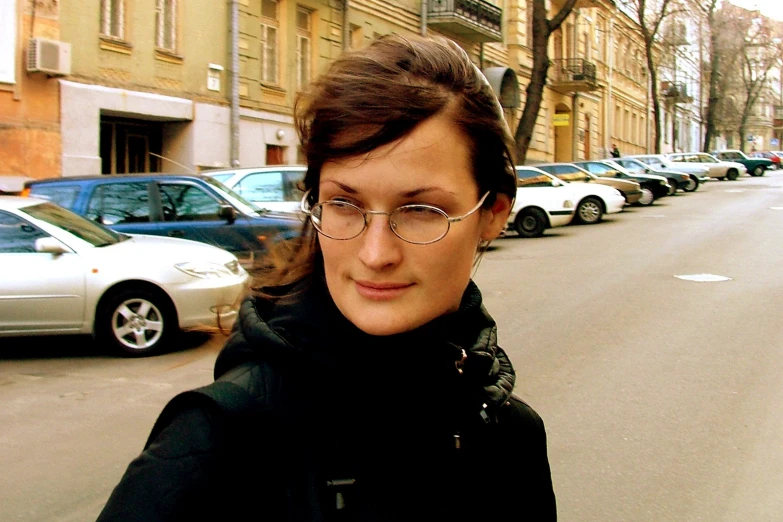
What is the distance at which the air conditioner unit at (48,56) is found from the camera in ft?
50.5

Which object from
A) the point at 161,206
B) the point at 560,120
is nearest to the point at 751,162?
the point at 560,120

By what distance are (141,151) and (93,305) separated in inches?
491

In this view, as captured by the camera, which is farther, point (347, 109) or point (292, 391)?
point (347, 109)

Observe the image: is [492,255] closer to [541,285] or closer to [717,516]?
[541,285]

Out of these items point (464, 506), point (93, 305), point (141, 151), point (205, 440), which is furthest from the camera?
point (141, 151)

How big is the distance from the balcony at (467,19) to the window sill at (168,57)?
1221 centimetres

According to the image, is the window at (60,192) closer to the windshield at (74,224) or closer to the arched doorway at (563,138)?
the windshield at (74,224)

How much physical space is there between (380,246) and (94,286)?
24.2 ft

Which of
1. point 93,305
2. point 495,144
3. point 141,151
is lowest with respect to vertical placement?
point 93,305

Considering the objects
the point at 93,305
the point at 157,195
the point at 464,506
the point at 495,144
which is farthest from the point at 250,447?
the point at 157,195

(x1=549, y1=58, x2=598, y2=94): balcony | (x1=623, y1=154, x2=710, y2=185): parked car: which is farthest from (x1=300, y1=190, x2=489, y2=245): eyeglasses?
(x1=549, y1=58, x2=598, y2=94): balcony

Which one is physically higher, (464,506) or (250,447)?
(250,447)

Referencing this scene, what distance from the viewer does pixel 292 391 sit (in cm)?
125

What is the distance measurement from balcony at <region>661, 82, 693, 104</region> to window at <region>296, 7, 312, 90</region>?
45499mm
